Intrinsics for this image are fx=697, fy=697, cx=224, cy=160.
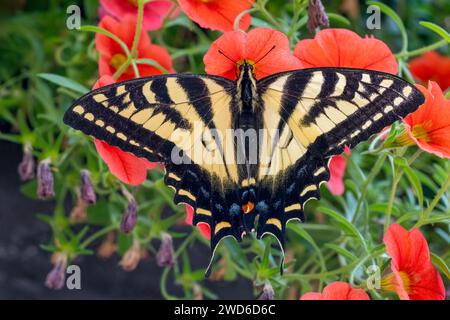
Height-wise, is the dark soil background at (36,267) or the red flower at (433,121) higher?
the dark soil background at (36,267)

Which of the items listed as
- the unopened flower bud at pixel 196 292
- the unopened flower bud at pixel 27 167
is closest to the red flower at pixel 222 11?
the unopened flower bud at pixel 27 167

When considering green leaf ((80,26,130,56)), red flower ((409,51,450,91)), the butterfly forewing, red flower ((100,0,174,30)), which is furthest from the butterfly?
red flower ((409,51,450,91))

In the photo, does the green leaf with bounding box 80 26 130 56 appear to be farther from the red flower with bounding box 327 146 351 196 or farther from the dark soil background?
the dark soil background

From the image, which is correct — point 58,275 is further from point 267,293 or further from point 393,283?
point 393,283

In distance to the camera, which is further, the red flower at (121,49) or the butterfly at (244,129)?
the red flower at (121,49)

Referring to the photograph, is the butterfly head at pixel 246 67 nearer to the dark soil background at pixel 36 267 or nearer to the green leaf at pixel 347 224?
the green leaf at pixel 347 224
